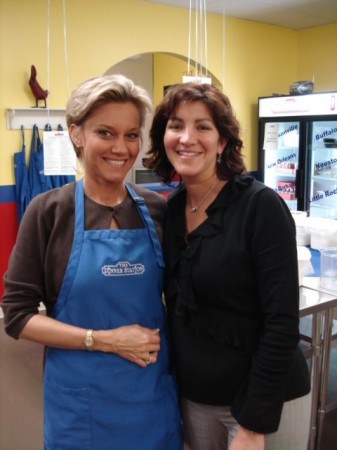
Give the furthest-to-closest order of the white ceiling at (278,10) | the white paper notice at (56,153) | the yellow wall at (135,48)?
the white ceiling at (278,10) → the yellow wall at (135,48) → the white paper notice at (56,153)

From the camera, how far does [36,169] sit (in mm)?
4129

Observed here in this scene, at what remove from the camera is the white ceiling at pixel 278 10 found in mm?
4762

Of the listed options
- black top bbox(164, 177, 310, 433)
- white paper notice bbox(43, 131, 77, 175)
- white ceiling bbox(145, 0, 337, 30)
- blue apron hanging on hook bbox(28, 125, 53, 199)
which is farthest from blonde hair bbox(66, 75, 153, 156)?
white ceiling bbox(145, 0, 337, 30)

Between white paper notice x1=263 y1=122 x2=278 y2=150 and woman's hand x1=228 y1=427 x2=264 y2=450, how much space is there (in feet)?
15.2

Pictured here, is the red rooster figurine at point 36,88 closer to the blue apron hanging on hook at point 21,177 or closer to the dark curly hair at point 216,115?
the blue apron hanging on hook at point 21,177

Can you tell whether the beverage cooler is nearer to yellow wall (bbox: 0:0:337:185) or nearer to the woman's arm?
yellow wall (bbox: 0:0:337:185)

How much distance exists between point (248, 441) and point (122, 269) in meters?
0.55

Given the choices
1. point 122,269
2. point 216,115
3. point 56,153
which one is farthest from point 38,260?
point 56,153

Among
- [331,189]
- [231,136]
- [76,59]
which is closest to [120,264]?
[231,136]

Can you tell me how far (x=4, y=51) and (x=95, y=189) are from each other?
308 cm

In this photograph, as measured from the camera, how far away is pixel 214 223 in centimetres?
126

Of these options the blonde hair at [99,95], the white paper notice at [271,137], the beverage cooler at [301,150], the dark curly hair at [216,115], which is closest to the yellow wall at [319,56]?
the beverage cooler at [301,150]

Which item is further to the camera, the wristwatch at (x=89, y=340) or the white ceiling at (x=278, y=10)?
the white ceiling at (x=278, y=10)

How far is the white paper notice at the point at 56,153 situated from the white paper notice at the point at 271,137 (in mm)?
2534
